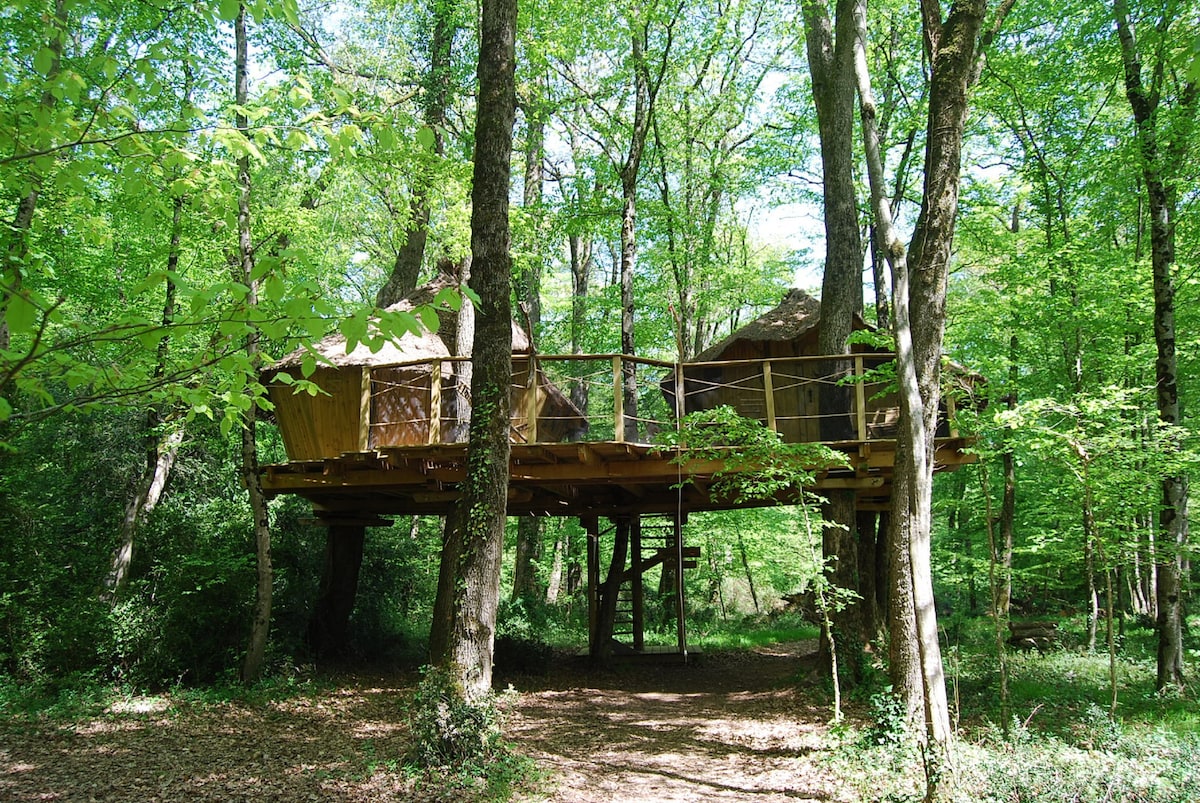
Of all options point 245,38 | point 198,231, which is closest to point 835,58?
point 245,38

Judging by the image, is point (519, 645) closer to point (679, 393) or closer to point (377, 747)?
point (377, 747)

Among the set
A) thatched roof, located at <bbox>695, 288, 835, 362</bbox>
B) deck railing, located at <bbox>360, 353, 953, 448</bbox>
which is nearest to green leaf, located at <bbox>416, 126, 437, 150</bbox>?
deck railing, located at <bbox>360, 353, 953, 448</bbox>

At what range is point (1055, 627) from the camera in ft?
55.1

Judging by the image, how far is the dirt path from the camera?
271 inches

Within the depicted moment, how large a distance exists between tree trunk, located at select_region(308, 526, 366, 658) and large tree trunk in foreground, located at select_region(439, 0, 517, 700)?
695cm

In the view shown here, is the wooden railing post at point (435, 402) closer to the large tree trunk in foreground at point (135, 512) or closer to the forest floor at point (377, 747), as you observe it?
the forest floor at point (377, 747)

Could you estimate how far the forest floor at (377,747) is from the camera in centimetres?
671

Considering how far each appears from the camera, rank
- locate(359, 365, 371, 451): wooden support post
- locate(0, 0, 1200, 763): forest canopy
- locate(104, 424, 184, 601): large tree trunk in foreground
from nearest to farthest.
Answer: locate(0, 0, 1200, 763): forest canopy → locate(359, 365, 371, 451): wooden support post → locate(104, 424, 184, 601): large tree trunk in foreground

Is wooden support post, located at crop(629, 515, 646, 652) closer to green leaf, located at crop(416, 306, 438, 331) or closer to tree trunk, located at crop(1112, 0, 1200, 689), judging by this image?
tree trunk, located at crop(1112, 0, 1200, 689)

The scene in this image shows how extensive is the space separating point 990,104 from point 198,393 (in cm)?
1601

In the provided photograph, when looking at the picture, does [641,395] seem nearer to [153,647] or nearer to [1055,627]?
[1055,627]

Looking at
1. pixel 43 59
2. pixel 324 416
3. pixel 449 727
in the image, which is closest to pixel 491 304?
pixel 449 727

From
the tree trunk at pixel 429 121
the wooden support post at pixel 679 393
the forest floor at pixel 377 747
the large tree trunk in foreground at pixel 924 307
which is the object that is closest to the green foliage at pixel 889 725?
the large tree trunk in foreground at pixel 924 307

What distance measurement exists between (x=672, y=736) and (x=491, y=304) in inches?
217
